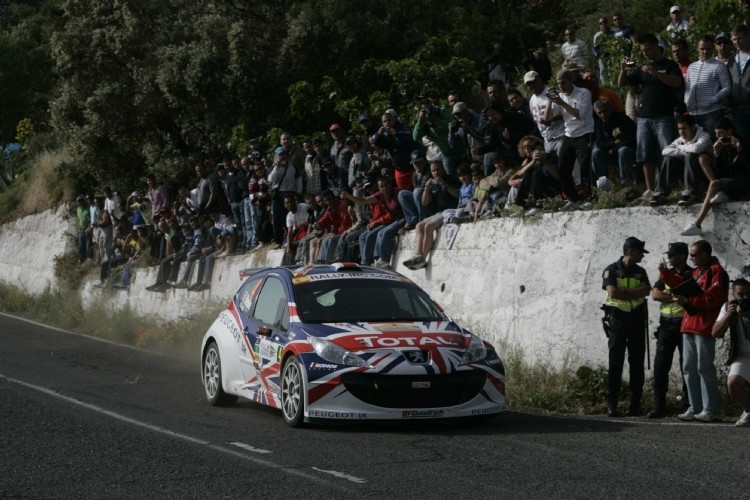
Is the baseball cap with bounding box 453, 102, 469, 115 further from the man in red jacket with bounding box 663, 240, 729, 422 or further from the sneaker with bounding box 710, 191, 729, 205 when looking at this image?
the man in red jacket with bounding box 663, 240, 729, 422

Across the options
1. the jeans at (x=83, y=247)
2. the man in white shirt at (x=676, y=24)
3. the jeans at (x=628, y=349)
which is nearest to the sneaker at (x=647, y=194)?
the jeans at (x=628, y=349)

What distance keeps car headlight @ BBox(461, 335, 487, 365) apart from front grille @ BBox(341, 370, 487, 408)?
31 centimetres

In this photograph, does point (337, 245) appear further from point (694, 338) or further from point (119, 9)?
point (119, 9)

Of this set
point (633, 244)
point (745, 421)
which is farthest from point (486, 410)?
point (633, 244)

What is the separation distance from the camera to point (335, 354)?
11023mm

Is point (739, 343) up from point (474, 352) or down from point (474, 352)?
up

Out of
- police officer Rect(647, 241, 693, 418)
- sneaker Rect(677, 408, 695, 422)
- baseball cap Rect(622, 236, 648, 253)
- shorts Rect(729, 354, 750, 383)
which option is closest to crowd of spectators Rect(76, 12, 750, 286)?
baseball cap Rect(622, 236, 648, 253)

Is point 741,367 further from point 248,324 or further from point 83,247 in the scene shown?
point 83,247

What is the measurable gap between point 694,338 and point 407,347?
310cm

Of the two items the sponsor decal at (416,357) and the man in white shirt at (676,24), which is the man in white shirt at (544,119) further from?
the sponsor decal at (416,357)

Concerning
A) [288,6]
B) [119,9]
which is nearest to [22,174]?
[119,9]

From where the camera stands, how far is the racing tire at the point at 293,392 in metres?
11.1

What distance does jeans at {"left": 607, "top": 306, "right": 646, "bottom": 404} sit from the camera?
12469 millimetres

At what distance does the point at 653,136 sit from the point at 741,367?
12.7 ft
